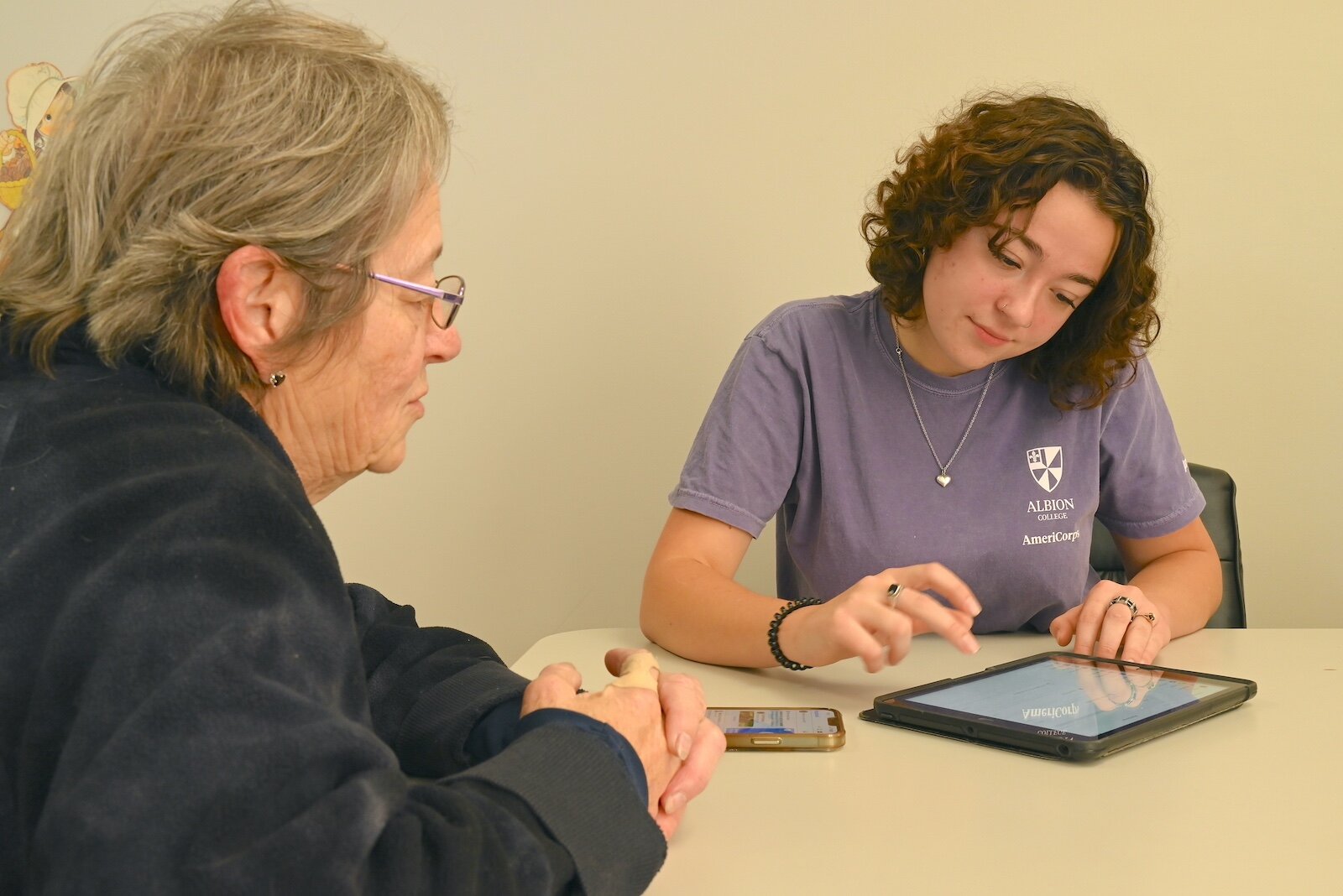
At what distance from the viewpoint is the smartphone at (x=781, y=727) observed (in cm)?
106

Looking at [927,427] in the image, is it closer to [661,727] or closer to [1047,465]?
[1047,465]

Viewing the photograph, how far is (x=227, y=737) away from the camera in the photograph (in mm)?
577

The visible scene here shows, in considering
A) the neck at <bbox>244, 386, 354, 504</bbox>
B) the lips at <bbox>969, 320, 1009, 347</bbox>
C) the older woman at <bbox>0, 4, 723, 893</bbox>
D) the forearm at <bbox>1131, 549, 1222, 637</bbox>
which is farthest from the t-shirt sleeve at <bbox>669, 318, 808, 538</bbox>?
the neck at <bbox>244, 386, 354, 504</bbox>

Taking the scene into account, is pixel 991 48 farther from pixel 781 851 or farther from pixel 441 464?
pixel 781 851

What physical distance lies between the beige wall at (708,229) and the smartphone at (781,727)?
4.32 ft

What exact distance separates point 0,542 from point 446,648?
0.48m

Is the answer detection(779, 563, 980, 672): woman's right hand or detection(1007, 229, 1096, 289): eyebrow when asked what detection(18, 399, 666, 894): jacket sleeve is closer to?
detection(779, 563, 980, 672): woman's right hand

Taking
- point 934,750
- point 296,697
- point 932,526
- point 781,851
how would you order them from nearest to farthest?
point 296,697 < point 781,851 < point 934,750 < point 932,526

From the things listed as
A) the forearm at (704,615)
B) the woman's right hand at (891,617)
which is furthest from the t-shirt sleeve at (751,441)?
the woman's right hand at (891,617)

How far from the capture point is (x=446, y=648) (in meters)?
1.10

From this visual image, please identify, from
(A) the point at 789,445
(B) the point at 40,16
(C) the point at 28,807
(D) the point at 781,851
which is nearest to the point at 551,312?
(A) the point at 789,445

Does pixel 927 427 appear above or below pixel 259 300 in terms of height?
below

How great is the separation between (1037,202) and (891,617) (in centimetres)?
64

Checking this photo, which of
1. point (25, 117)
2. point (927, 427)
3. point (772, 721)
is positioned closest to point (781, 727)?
point (772, 721)
